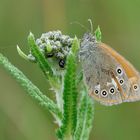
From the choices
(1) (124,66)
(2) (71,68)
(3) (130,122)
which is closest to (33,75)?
(3) (130,122)

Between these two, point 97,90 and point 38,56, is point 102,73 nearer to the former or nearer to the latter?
point 97,90

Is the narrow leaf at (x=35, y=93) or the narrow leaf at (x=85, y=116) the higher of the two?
the narrow leaf at (x=35, y=93)

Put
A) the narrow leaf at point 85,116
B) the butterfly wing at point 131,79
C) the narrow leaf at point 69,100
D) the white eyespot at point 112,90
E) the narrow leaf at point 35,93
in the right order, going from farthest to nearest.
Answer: the white eyespot at point 112,90 < the butterfly wing at point 131,79 < the narrow leaf at point 85,116 < the narrow leaf at point 35,93 < the narrow leaf at point 69,100

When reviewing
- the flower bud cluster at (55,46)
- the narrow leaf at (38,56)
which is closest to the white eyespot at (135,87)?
the flower bud cluster at (55,46)

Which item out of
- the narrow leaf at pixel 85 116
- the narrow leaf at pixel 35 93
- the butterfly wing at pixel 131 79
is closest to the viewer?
the narrow leaf at pixel 35 93

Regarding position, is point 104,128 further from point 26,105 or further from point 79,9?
point 79,9

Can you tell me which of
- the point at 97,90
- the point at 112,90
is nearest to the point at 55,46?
the point at 97,90

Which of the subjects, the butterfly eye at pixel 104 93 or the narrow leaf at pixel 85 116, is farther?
the butterfly eye at pixel 104 93

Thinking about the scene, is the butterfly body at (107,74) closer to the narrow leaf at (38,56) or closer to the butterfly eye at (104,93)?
the butterfly eye at (104,93)
